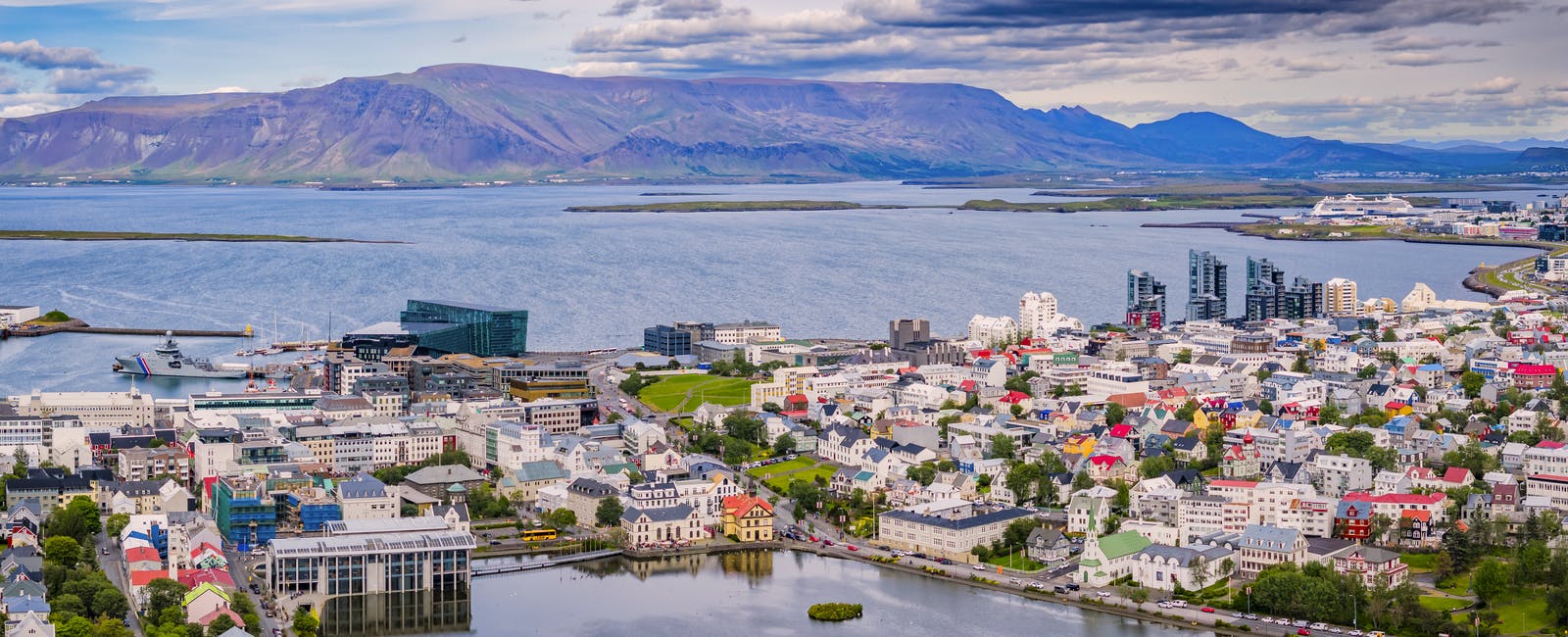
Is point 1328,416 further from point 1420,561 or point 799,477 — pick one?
point 1420,561

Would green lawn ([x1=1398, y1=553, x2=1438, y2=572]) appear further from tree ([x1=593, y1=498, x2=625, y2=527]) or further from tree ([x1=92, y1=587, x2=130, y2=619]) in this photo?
tree ([x1=92, y1=587, x2=130, y2=619])

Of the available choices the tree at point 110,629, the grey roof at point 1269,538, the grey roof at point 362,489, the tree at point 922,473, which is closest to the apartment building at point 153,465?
the grey roof at point 362,489

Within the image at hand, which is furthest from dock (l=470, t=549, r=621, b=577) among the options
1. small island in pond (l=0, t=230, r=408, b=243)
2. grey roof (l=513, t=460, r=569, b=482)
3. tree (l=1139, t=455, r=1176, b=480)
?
small island in pond (l=0, t=230, r=408, b=243)

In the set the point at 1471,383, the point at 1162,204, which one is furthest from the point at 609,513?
the point at 1162,204

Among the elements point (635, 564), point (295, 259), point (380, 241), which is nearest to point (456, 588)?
point (635, 564)

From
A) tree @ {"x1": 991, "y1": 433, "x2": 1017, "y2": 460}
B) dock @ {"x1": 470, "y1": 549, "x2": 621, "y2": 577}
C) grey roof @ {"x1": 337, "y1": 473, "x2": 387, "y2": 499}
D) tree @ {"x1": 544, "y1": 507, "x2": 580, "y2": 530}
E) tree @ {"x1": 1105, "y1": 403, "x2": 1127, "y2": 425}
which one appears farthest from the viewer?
tree @ {"x1": 1105, "y1": 403, "x2": 1127, "y2": 425}

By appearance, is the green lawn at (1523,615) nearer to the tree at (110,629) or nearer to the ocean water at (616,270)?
the tree at (110,629)

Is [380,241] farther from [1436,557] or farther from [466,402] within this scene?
[1436,557]
